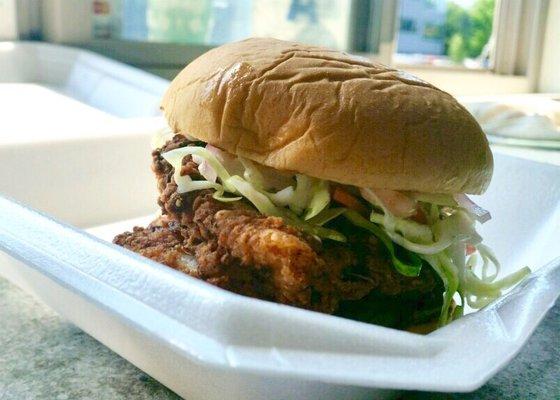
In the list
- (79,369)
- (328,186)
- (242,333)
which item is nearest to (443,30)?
(328,186)

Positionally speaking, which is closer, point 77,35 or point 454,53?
point 77,35

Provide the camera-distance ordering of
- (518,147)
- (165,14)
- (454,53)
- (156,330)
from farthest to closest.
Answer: (454,53), (165,14), (518,147), (156,330)

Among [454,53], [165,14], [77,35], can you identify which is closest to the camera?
[77,35]

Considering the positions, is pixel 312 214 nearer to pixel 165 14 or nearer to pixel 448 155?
pixel 448 155

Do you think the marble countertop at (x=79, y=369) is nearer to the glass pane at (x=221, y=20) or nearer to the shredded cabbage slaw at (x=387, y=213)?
the shredded cabbage slaw at (x=387, y=213)

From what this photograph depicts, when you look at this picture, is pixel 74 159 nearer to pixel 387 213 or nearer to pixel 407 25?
pixel 387 213

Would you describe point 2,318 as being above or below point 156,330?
below

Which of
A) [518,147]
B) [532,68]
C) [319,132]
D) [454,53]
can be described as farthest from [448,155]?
[532,68]
